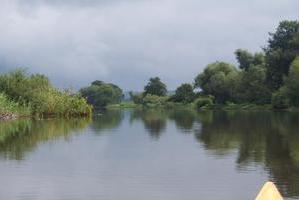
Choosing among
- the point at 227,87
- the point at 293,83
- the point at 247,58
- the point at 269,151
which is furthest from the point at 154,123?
the point at 247,58

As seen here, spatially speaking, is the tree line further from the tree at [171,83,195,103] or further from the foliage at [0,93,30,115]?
the foliage at [0,93,30,115]

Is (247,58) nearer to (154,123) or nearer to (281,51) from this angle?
(281,51)

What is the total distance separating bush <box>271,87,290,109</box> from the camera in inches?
3179

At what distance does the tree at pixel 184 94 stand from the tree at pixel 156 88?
1652cm

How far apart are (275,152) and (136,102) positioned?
124399 millimetres

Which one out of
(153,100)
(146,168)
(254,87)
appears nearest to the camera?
(146,168)

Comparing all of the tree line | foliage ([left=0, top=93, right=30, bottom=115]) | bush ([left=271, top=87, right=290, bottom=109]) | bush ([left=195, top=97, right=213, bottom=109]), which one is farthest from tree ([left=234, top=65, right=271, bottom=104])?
foliage ([left=0, top=93, right=30, bottom=115])

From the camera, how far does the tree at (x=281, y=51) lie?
85875mm

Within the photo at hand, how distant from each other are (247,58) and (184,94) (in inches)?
836

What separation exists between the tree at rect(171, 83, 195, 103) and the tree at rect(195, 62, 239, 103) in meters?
5.14

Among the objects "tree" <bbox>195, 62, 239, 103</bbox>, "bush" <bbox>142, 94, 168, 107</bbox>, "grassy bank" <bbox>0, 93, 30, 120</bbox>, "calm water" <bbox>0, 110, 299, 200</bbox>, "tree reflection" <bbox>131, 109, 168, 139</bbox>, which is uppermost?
"tree" <bbox>195, 62, 239, 103</bbox>

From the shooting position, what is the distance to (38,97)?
5584cm

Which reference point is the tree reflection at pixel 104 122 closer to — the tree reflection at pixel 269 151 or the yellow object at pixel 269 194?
the tree reflection at pixel 269 151

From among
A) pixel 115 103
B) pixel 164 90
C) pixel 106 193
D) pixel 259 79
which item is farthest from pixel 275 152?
pixel 115 103
